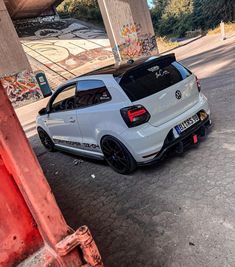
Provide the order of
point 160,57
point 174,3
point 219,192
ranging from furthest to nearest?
point 174,3 < point 160,57 < point 219,192

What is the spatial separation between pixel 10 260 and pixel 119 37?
87.6 feet

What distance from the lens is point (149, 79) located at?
14.1 feet

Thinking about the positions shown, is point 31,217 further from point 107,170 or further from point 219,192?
point 107,170

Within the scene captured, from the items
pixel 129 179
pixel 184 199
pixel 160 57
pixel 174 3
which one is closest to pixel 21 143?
pixel 184 199

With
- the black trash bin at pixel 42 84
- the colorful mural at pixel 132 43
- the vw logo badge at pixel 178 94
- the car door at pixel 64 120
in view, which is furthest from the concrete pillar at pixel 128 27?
the vw logo badge at pixel 178 94

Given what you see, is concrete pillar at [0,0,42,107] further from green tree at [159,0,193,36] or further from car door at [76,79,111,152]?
green tree at [159,0,193,36]

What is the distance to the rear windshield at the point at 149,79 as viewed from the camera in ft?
13.6

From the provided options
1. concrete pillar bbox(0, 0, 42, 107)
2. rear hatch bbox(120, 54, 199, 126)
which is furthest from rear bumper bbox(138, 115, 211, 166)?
concrete pillar bbox(0, 0, 42, 107)

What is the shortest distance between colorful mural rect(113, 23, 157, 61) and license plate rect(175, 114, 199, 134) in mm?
23384

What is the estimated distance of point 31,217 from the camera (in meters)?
1.61

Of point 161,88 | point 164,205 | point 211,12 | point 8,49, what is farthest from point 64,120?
point 211,12

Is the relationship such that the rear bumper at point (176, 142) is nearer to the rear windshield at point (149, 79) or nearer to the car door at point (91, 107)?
the rear windshield at point (149, 79)

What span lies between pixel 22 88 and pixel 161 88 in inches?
730

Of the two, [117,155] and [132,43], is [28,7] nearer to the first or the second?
[132,43]
